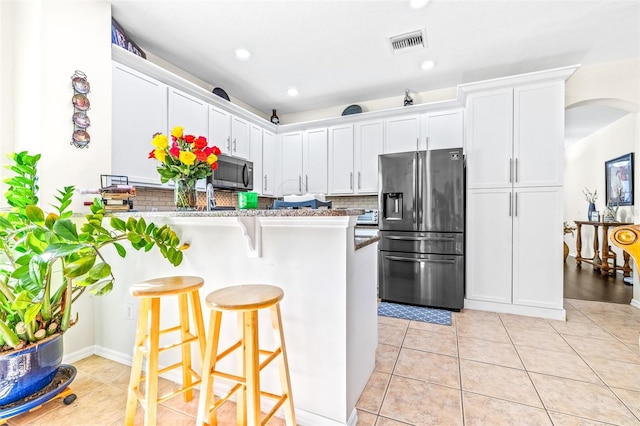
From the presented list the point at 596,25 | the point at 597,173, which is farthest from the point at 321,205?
the point at 597,173

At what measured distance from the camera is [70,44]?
1.99 metres

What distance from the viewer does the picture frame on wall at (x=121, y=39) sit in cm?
228

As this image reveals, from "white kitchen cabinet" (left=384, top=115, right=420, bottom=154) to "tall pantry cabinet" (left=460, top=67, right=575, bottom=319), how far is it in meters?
0.65

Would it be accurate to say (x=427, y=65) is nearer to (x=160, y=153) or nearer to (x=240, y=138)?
(x=240, y=138)

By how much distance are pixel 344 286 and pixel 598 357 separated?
2.14 meters

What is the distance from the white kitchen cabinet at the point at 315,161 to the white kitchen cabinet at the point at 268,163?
1.58 ft

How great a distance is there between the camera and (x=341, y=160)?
162 inches

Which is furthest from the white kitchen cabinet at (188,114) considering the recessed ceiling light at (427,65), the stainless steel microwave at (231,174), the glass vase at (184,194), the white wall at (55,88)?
the recessed ceiling light at (427,65)

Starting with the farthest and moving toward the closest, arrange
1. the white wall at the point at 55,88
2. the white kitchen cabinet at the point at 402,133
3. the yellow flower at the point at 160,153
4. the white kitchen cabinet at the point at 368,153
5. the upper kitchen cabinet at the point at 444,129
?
1. the white kitchen cabinet at the point at 368,153
2. the white kitchen cabinet at the point at 402,133
3. the upper kitchen cabinet at the point at 444,129
4. the white wall at the point at 55,88
5. the yellow flower at the point at 160,153

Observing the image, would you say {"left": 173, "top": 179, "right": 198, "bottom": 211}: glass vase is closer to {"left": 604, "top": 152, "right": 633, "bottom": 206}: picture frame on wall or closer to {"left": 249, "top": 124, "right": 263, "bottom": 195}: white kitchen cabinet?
{"left": 249, "top": 124, "right": 263, "bottom": 195}: white kitchen cabinet

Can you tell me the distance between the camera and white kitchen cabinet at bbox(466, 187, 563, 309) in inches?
113

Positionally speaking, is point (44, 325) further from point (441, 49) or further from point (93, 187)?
point (441, 49)

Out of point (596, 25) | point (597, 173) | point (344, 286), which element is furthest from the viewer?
point (597, 173)

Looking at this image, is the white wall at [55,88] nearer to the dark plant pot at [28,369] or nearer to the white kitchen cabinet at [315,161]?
the dark plant pot at [28,369]
